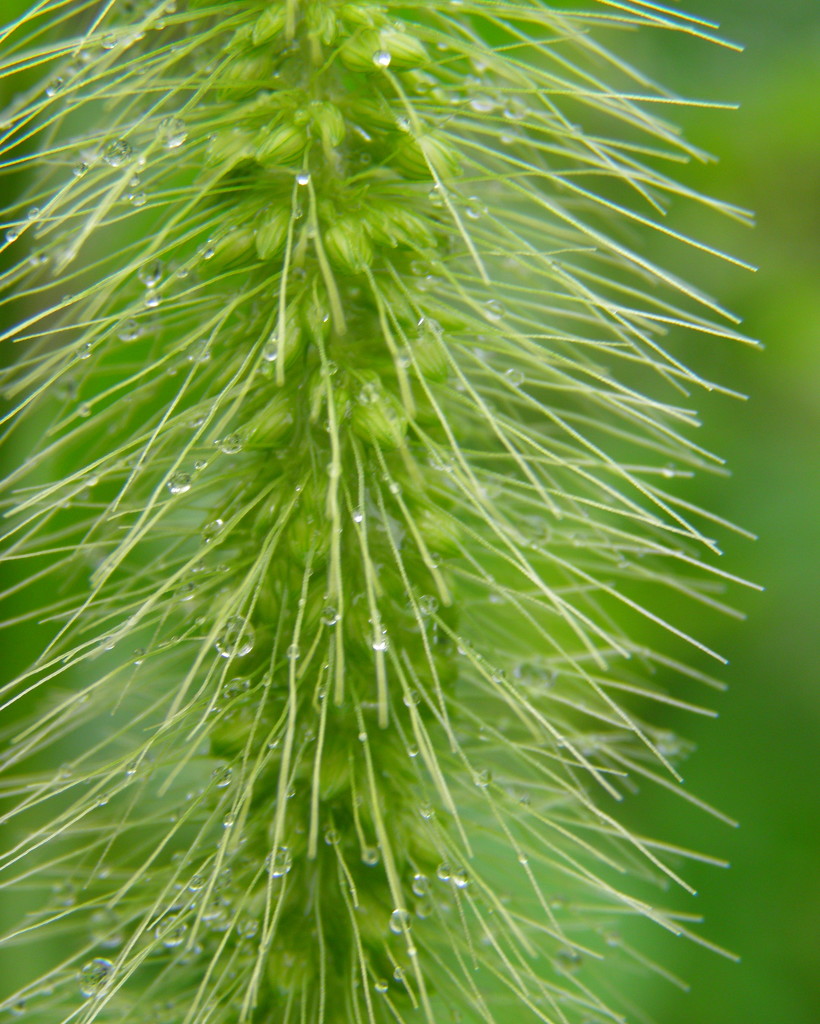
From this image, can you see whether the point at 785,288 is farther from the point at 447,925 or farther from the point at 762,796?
the point at 447,925

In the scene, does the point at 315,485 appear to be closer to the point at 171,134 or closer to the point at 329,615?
the point at 329,615

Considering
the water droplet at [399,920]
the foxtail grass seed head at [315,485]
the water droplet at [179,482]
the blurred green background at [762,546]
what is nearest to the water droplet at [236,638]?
the foxtail grass seed head at [315,485]

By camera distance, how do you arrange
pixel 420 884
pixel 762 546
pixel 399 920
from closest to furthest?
pixel 399 920
pixel 420 884
pixel 762 546

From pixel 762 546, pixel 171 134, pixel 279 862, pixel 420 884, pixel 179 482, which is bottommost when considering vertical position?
pixel 762 546

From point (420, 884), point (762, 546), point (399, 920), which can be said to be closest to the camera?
point (399, 920)

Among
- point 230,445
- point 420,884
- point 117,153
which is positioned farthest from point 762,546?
point 117,153

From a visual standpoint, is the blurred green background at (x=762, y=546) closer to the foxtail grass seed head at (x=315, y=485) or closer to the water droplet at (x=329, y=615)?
the foxtail grass seed head at (x=315, y=485)

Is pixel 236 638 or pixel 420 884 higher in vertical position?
pixel 236 638

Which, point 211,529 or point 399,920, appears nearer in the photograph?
point 399,920
